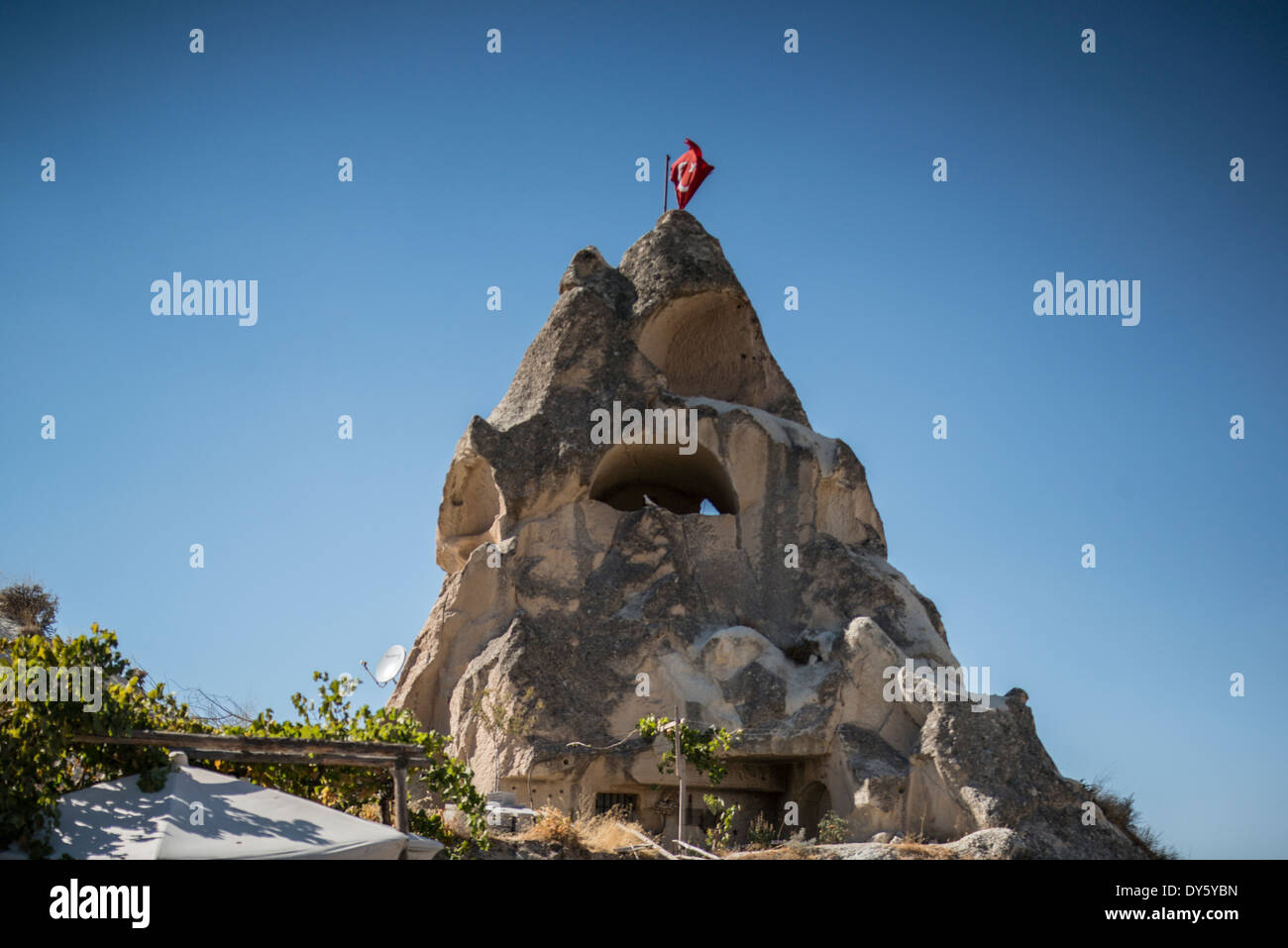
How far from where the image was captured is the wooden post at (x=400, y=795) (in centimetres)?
1201

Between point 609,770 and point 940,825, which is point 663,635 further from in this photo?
point 940,825

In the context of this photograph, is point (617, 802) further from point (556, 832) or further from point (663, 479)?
point (663, 479)

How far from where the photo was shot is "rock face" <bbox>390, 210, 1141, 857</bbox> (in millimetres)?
17203

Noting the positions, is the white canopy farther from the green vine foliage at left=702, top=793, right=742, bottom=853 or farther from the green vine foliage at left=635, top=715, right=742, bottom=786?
the green vine foliage at left=635, top=715, right=742, bottom=786

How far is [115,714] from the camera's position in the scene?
1111cm

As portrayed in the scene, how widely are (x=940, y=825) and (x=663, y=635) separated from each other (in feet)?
16.7

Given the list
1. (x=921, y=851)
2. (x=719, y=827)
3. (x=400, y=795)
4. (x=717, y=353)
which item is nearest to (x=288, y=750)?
(x=400, y=795)

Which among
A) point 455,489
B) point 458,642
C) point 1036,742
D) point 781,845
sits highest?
point 455,489

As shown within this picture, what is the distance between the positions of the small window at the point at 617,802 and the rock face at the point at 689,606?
5 cm

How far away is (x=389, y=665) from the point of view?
20.1m

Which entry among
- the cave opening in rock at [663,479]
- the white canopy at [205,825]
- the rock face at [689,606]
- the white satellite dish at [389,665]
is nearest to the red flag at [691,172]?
the rock face at [689,606]

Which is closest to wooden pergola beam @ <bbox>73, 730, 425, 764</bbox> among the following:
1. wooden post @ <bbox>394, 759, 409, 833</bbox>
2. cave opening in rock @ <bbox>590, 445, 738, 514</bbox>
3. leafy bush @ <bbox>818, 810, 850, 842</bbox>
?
wooden post @ <bbox>394, 759, 409, 833</bbox>

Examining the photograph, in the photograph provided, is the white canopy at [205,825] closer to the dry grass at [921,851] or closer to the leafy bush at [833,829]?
the dry grass at [921,851]
